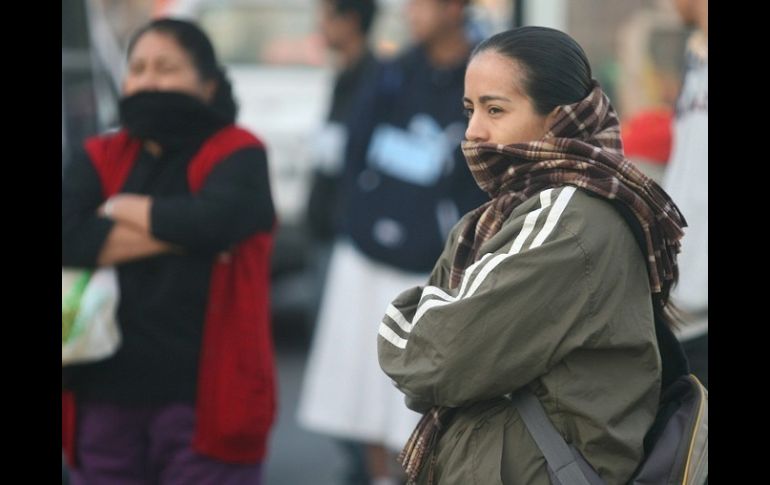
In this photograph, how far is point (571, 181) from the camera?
2379 mm

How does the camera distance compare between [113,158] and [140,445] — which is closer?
[140,445]

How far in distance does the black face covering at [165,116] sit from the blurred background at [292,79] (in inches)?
83.0

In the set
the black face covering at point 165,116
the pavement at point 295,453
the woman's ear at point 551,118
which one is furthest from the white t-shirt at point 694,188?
the pavement at point 295,453

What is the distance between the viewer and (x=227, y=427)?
11.3ft

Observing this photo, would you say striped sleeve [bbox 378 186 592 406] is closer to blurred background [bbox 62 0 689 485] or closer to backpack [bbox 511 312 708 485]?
backpack [bbox 511 312 708 485]

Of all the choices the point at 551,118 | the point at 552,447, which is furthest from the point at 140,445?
the point at 551,118

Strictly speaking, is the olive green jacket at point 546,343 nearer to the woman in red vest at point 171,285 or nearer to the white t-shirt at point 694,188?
the white t-shirt at point 694,188

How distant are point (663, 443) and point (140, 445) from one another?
157 cm

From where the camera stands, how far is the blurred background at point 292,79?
6656 mm

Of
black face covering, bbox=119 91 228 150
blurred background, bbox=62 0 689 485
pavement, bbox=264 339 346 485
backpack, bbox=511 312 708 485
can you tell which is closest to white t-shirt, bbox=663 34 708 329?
backpack, bbox=511 312 708 485

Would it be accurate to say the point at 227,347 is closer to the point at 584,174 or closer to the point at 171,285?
the point at 171,285
